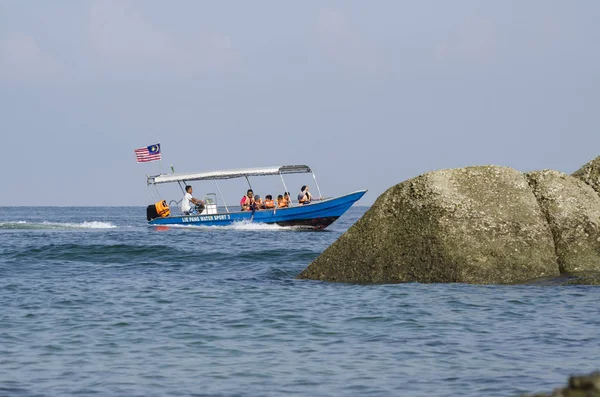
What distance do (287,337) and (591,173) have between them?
7.50 metres

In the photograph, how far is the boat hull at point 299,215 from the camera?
37438mm

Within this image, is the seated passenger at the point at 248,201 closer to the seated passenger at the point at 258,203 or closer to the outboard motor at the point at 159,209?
the seated passenger at the point at 258,203

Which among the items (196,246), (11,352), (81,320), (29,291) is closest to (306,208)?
(196,246)

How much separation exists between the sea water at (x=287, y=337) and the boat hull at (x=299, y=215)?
2025 cm

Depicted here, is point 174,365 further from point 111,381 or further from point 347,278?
point 347,278

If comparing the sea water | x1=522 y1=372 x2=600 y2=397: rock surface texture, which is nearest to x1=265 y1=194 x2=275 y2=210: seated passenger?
the sea water

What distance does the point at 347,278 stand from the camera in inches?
555

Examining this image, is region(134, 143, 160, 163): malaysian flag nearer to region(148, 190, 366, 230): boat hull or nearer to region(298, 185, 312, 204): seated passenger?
region(148, 190, 366, 230): boat hull

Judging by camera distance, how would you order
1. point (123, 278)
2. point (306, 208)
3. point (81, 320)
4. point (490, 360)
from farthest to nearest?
point (306, 208) < point (123, 278) < point (81, 320) < point (490, 360)

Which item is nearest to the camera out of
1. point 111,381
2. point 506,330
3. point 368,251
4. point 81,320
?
point 111,381

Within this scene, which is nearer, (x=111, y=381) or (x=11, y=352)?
(x=111, y=381)

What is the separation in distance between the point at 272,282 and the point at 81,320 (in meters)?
4.99

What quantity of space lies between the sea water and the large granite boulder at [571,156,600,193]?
8.54ft

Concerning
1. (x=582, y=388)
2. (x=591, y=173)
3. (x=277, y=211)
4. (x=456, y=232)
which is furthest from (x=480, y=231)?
(x=277, y=211)
